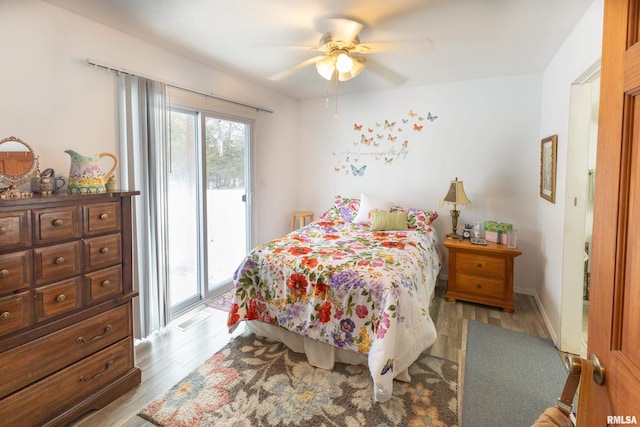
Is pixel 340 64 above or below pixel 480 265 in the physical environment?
above

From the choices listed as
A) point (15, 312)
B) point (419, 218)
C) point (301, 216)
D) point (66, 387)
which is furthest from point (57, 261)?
point (419, 218)

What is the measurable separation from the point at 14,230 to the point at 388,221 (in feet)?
9.32

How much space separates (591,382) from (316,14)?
2.20 meters

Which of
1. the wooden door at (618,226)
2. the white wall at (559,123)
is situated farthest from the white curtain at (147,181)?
the white wall at (559,123)

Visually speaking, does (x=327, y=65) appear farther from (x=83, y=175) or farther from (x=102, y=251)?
(x=102, y=251)

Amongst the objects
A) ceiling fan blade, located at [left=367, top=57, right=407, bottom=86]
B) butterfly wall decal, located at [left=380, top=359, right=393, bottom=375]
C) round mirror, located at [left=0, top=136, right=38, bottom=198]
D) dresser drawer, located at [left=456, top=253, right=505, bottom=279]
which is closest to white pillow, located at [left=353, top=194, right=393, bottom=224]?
dresser drawer, located at [left=456, top=253, right=505, bottom=279]

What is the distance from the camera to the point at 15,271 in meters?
1.43

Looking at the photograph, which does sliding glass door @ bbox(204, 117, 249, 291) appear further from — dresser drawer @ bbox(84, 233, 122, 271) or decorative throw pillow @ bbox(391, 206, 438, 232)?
decorative throw pillow @ bbox(391, 206, 438, 232)

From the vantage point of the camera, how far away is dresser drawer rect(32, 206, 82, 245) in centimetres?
150

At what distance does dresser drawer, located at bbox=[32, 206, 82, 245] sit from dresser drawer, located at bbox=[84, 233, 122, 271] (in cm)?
9

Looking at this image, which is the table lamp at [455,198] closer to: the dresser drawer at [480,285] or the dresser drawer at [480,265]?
the dresser drawer at [480,265]

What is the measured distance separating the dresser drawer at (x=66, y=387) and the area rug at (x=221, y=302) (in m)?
1.16

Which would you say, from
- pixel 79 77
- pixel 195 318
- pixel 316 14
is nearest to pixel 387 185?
pixel 316 14

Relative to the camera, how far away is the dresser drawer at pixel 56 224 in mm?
1504
